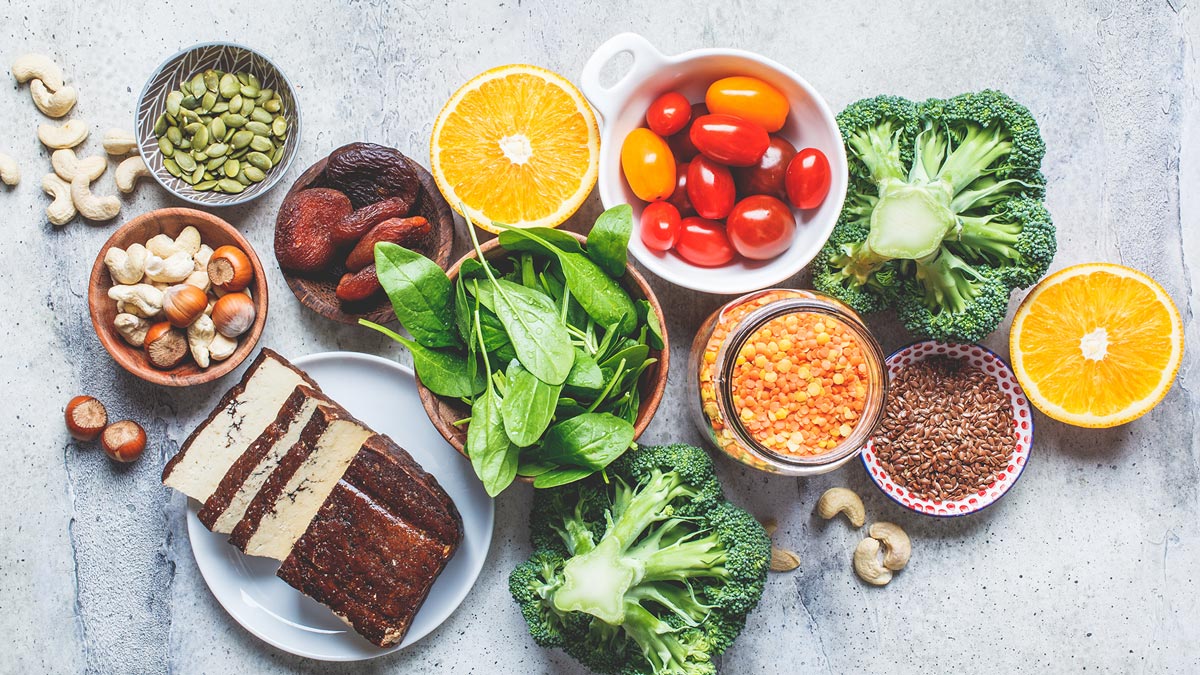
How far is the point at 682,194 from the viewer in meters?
1.91

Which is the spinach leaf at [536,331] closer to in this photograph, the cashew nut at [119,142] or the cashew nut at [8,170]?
the cashew nut at [119,142]

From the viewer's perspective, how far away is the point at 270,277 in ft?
6.73

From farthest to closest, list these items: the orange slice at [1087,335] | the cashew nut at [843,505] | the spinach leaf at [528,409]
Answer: the cashew nut at [843,505] → the orange slice at [1087,335] → the spinach leaf at [528,409]

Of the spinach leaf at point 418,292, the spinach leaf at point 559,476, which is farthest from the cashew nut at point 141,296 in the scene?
the spinach leaf at point 559,476

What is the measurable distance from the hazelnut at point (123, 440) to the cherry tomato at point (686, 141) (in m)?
1.39

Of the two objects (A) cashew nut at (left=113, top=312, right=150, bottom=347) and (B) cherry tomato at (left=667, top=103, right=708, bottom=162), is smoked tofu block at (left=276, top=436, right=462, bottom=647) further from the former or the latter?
(B) cherry tomato at (left=667, top=103, right=708, bottom=162)

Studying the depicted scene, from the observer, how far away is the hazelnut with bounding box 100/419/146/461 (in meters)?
1.98

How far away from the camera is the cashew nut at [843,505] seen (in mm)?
2035

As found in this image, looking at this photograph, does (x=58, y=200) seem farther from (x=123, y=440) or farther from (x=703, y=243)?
(x=703, y=243)

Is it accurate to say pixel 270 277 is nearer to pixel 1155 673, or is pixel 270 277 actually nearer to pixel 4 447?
pixel 4 447

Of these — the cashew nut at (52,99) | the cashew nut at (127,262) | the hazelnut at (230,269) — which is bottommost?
the hazelnut at (230,269)

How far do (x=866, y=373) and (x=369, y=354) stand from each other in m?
1.10

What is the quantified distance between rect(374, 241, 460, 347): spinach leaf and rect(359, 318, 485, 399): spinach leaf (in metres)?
0.02

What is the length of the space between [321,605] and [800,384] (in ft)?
3.95
